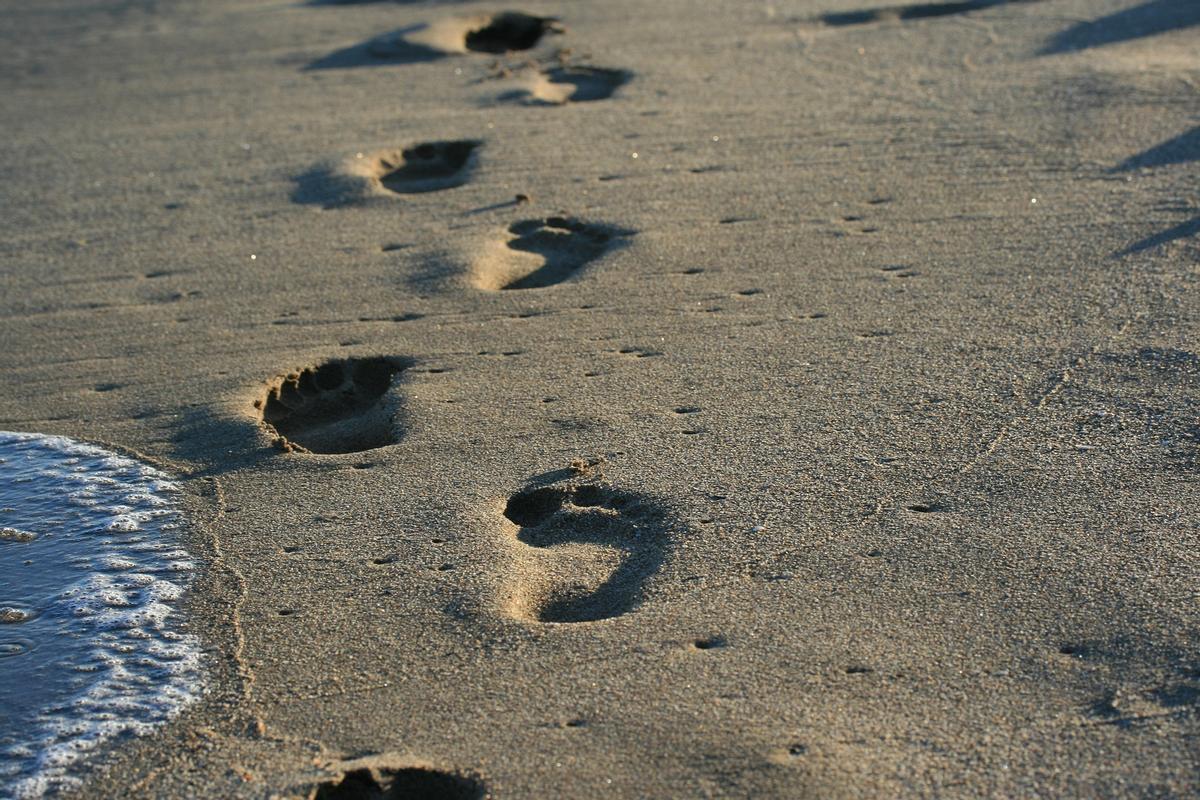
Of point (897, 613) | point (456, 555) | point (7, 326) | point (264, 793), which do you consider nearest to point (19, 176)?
point (7, 326)

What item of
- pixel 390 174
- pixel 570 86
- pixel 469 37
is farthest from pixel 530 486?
pixel 469 37

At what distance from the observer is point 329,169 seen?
5.23 m

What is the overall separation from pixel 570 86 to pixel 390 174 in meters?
1.18

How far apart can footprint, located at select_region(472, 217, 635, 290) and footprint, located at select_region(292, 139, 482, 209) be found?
63cm

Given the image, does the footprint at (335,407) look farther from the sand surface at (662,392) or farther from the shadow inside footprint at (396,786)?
the shadow inside footprint at (396,786)

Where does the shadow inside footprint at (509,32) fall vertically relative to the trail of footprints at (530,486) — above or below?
above

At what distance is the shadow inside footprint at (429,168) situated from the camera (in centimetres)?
509

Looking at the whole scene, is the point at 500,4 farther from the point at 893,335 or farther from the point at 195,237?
the point at 893,335

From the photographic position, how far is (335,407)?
3.75 meters

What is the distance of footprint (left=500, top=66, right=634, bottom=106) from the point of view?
5.84 metres

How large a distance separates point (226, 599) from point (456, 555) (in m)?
0.51

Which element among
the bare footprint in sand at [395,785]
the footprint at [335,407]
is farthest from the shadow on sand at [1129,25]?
the bare footprint in sand at [395,785]

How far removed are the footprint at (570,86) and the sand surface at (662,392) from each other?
0.10ft

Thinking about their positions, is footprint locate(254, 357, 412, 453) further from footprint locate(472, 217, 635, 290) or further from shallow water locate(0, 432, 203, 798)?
footprint locate(472, 217, 635, 290)
